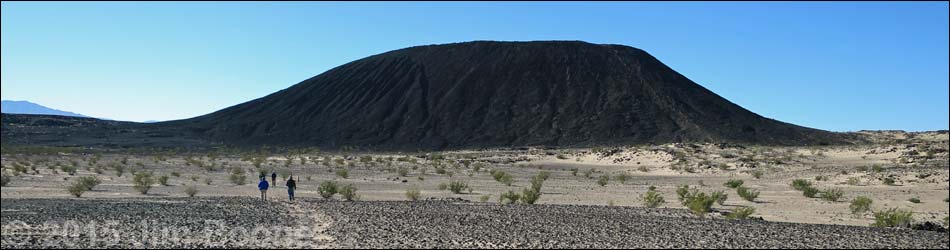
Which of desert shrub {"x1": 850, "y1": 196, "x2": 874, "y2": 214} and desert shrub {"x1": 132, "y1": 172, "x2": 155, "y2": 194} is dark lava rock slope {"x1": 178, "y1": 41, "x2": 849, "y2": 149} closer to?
desert shrub {"x1": 132, "y1": 172, "x2": 155, "y2": 194}

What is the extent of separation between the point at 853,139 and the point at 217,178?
7640 cm

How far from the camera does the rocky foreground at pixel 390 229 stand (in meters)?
12.9

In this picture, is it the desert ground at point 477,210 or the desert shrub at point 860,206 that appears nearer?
the desert ground at point 477,210

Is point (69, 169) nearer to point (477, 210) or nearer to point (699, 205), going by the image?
point (477, 210)

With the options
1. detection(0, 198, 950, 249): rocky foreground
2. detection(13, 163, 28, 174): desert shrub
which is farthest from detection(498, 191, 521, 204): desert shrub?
detection(13, 163, 28, 174): desert shrub

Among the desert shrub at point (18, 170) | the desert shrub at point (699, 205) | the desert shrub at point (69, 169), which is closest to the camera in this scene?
the desert shrub at point (699, 205)

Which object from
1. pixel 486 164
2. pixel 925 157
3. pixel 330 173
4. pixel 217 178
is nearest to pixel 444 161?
pixel 486 164

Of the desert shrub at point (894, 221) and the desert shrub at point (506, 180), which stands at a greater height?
the desert shrub at point (894, 221)

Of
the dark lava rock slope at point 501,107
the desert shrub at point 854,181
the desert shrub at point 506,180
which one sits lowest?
the desert shrub at point 506,180

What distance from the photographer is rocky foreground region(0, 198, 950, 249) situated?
1291 cm

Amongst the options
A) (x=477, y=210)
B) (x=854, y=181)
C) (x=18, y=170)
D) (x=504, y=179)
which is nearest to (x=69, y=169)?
(x=18, y=170)

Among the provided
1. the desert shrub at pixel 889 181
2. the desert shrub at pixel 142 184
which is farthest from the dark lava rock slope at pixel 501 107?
the desert shrub at pixel 142 184

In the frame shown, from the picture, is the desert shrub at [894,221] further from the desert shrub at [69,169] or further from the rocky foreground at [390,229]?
the desert shrub at [69,169]

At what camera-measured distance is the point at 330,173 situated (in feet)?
136
